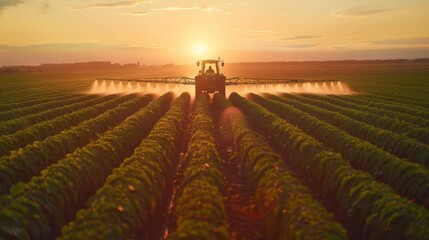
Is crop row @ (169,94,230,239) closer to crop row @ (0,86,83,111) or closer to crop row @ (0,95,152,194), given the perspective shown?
crop row @ (0,95,152,194)

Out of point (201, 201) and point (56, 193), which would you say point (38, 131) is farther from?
point (201, 201)

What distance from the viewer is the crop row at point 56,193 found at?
7656mm

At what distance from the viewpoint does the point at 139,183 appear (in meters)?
9.08

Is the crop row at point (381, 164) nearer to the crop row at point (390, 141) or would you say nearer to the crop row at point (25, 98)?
the crop row at point (390, 141)

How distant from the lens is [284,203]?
8.13 m

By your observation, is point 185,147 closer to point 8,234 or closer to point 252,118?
point 252,118

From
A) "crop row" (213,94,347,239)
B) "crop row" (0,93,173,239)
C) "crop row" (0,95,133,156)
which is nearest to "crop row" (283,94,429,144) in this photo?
"crop row" (213,94,347,239)

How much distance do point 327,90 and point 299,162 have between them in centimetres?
3392

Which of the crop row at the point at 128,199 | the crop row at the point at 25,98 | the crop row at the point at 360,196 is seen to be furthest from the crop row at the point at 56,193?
the crop row at the point at 25,98

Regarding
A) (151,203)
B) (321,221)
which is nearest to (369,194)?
(321,221)

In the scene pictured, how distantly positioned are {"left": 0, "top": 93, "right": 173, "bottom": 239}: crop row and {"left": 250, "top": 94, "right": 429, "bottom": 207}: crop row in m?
7.26

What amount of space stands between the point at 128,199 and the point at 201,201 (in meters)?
1.42

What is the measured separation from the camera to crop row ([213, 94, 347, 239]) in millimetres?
6832

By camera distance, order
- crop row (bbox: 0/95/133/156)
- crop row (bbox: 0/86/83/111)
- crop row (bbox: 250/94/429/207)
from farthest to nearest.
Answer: crop row (bbox: 0/86/83/111), crop row (bbox: 0/95/133/156), crop row (bbox: 250/94/429/207)
